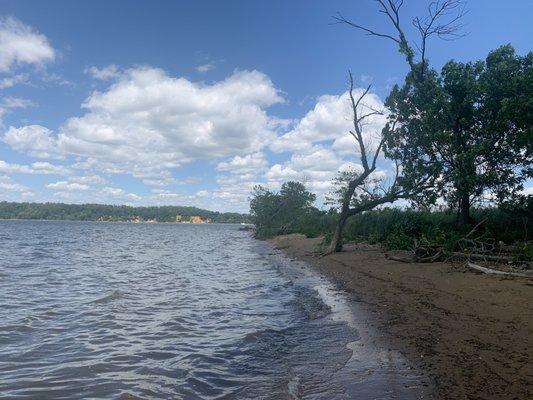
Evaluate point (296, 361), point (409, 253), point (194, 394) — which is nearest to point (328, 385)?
point (296, 361)

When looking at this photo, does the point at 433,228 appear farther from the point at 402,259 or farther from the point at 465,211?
the point at 402,259

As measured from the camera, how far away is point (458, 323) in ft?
26.7

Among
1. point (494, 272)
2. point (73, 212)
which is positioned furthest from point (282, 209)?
point (73, 212)

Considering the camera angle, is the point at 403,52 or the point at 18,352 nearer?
the point at 18,352

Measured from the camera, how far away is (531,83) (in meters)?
17.5

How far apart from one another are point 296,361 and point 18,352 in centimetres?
468

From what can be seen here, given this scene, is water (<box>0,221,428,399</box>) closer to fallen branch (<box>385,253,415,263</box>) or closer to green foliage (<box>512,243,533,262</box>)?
fallen branch (<box>385,253,415,263</box>)

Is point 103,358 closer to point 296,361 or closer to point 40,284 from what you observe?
point 296,361

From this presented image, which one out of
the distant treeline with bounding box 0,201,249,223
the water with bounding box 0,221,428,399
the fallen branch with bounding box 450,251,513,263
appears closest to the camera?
the water with bounding box 0,221,428,399

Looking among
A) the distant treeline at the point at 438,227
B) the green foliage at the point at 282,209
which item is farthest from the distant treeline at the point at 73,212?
the distant treeline at the point at 438,227

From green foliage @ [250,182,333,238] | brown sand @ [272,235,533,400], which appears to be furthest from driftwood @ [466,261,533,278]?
green foliage @ [250,182,333,238]

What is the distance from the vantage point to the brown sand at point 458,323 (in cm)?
541

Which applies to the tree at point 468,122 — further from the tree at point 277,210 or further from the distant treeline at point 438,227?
the tree at point 277,210

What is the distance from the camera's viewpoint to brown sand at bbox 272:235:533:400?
5406mm
